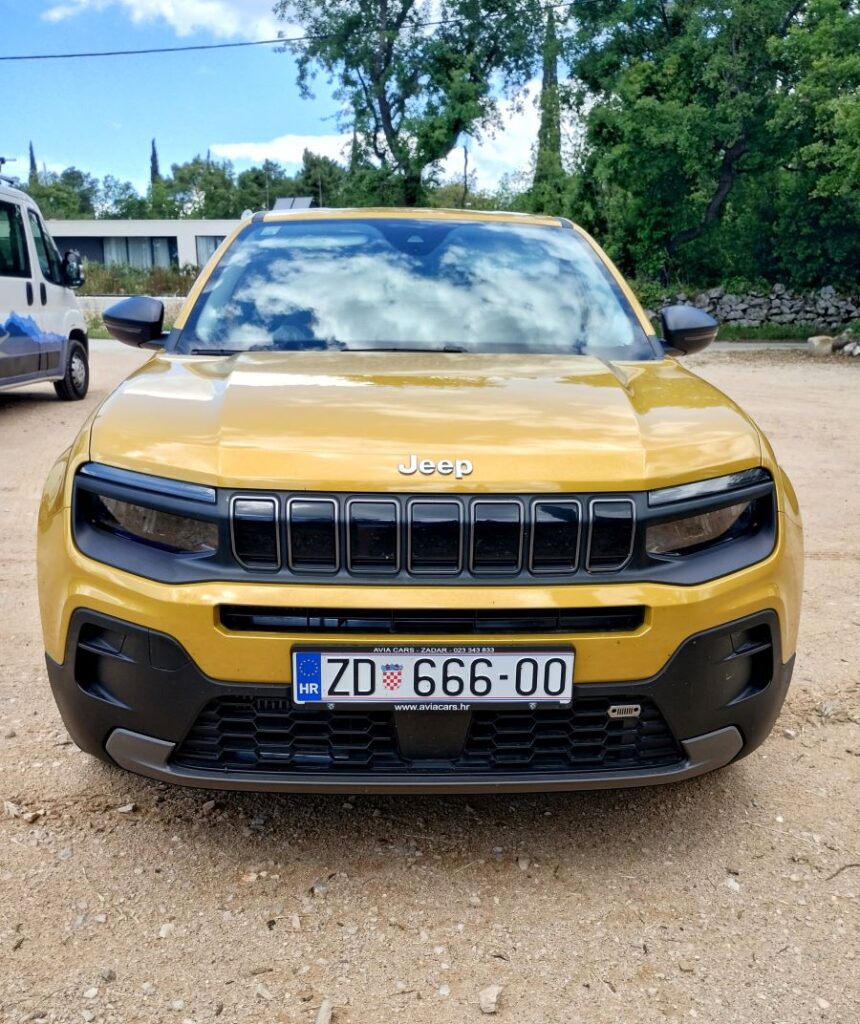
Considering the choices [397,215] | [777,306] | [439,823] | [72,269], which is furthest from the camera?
[777,306]

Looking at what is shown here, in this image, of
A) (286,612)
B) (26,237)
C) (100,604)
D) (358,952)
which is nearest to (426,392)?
(286,612)

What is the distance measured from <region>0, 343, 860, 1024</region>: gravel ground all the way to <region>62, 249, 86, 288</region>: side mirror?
8.21 meters

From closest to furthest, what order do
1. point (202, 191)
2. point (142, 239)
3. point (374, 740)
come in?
point (374, 740) < point (142, 239) < point (202, 191)

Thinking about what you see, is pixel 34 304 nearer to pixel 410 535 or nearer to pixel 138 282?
pixel 410 535

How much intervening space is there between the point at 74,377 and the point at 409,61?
27440 mm

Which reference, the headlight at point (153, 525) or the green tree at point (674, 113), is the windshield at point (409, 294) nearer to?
the headlight at point (153, 525)

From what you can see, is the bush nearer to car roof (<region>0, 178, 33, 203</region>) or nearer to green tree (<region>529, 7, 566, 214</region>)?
green tree (<region>529, 7, 566, 214</region>)

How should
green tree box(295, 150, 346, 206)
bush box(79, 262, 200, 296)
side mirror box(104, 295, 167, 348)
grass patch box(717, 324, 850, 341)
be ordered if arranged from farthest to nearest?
1. green tree box(295, 150, 346, 206)
2. bush box(79, 262, 200, 296)
3. grass patch box(717, 324, 850, 341)
4. side mirror box(104, 295, 167, 348)

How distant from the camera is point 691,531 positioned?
7.42ft

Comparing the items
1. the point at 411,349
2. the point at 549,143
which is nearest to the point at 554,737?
the point at 411,349

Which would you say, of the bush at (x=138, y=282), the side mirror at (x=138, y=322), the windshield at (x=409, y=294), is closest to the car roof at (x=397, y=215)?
the windshield at (x=409, y=294)

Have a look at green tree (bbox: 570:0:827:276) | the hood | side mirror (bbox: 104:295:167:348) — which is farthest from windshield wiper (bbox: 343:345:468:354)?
green tree (bbox: 570:0:827:276)

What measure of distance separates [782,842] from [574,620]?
0.94 metres

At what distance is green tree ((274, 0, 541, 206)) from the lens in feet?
111
